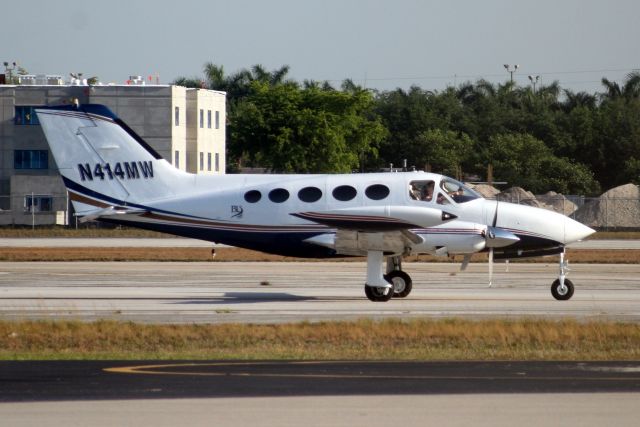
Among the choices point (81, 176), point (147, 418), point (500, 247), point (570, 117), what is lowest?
point (147, 418)

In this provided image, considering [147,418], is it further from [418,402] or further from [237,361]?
[237,361]

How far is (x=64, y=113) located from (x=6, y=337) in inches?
319

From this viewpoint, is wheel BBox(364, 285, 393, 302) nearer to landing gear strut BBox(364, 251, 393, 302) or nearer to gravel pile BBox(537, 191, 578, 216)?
landing gear strut BBox(364, 251, 393, 302)

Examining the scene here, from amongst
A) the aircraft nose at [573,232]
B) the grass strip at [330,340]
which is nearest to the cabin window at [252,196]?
the grass strip at [330,340]

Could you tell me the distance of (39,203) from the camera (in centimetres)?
7225

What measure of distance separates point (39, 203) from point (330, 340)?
192 ft

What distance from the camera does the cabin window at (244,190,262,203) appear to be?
A: 23.6 m

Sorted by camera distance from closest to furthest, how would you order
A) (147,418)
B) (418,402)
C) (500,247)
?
1. (147,418)
2. (418,402)
3. (500,247)

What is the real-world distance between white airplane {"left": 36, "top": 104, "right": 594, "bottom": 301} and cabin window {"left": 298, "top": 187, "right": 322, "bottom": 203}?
0.9 inches

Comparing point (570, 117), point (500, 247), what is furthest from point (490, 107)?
point (500, 247)

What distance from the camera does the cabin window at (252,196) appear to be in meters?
23.6

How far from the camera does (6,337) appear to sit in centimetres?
1744

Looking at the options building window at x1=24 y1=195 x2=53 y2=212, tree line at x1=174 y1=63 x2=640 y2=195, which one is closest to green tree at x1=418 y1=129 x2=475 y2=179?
tree line at x1=174 y1=63 x2=640 y2=195

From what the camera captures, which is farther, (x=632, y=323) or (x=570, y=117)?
(x=570, y=117)
